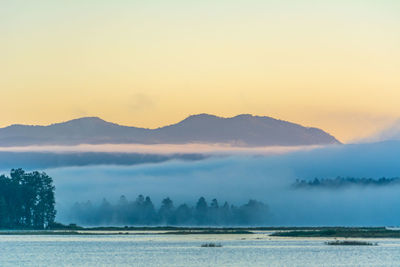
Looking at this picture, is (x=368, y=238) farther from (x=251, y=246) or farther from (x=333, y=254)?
(x=333, y=254)

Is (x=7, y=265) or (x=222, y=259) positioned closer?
(x=7, y=265)

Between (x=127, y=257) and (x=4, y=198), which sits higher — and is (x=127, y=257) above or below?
below

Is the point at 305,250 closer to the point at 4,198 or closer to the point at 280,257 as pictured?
the point at 280,257

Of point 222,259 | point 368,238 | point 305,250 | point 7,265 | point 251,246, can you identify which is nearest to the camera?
Result: point 7,265

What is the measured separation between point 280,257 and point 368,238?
60.7 meters

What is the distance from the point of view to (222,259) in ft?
366

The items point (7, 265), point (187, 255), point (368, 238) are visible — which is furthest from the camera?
point (368, 238)

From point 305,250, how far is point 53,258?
124 feet

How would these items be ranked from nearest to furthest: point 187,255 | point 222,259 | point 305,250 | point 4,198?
point 222,259
point 187,255
point 305,250
point 4,198

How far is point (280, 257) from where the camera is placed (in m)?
115

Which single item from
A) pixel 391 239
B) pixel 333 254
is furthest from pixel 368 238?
pixel 333 254

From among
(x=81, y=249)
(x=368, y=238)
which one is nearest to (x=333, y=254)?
(x=81, y=249)

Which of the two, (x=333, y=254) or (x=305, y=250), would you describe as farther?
(x=305, y=250)

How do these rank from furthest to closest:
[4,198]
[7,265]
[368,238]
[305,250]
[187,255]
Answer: [4,198]
[368,238]
[305,250]
[187,255]
[7,265]
